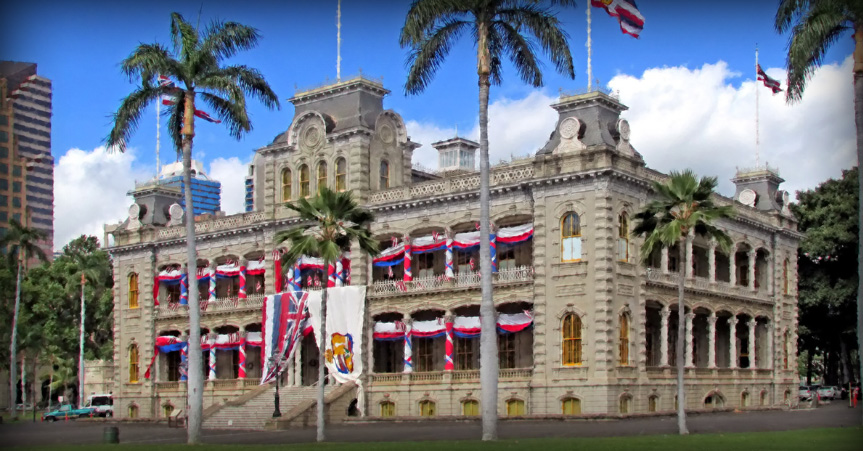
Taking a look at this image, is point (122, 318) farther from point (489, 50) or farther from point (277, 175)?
point (489, 50)

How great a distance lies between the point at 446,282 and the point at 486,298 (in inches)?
754

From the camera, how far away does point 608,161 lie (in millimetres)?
47844

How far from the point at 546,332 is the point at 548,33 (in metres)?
17.1

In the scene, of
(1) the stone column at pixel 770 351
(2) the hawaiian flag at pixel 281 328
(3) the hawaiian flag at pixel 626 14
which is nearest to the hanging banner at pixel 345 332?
(2) the hawaiian flag at pixel 281 328

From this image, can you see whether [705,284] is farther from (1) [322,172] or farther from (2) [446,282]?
(1) [322,172]

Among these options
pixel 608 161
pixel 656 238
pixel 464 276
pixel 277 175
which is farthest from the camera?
pixel 277 175

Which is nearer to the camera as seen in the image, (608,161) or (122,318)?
(608,161)

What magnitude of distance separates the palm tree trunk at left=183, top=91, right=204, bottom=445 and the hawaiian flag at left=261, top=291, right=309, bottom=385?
18.4 m

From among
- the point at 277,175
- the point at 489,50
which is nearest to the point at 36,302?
the point at 277,175

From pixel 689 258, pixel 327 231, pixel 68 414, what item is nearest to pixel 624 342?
pixel 689 258

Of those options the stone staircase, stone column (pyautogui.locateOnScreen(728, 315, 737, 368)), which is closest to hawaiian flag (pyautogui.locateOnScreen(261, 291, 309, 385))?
the stone staircase

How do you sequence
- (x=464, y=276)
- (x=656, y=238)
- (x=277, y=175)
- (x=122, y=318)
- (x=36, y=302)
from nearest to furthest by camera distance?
1. (x=656, y=238)
2. (x=464, y=276)
3. (x=277, y=175)
4. (x=122, y=318)
5. (x=36, y=302)

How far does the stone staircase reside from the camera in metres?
53.2

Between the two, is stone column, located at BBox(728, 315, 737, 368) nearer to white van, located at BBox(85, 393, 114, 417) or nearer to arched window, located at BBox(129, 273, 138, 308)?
arched window, located at BBox(129, 273, 138, 308)
